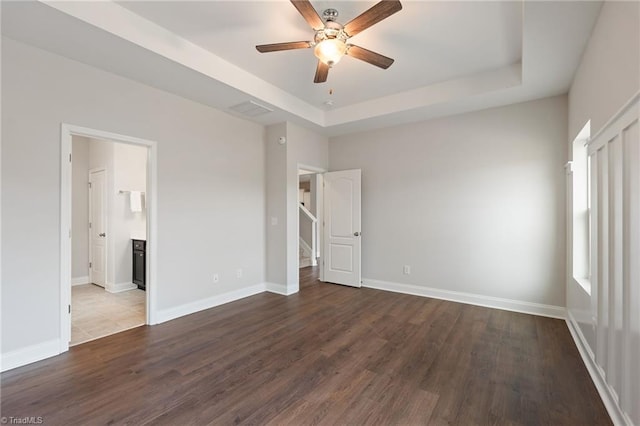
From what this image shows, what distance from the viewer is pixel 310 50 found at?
3.07m

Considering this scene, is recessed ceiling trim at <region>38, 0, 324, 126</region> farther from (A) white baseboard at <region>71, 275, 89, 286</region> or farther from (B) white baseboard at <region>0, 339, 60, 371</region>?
(A) white baseboard at <region>71, 275, 89, 286</region>

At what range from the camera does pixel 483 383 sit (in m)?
2.27

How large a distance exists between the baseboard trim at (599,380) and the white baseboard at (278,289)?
11.7ft

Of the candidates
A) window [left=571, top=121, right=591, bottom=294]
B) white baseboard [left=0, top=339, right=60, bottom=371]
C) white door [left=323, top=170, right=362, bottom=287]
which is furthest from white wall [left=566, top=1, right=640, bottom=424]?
white baseboard [left=0, top=339, right=60, bottom=371]

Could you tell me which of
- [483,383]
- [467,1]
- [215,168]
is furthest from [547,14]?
[215,168]

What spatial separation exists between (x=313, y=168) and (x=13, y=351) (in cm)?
425

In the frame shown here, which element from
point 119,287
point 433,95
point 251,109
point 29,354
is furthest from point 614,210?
point 119,287

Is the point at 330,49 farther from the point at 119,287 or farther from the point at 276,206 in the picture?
the point at 119,287

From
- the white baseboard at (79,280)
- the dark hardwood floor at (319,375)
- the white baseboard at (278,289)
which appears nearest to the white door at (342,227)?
the white baseboard at (278,289)

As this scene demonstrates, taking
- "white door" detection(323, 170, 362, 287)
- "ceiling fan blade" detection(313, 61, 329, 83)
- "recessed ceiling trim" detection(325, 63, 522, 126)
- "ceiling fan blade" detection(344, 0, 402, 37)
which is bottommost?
"white door" detection(323, 170, 362, 287)

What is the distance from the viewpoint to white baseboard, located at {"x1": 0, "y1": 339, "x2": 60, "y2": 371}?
243cm

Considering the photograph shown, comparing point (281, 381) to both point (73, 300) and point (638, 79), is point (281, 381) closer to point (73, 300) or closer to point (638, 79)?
point (638, 79)

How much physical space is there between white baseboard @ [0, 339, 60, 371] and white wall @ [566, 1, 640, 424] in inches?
169

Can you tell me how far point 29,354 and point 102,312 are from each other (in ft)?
4.35
